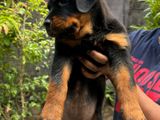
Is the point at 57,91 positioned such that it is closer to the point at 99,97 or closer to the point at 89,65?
the point at 89,65

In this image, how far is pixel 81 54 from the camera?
2807mm

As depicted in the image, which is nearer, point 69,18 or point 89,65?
point 69,18

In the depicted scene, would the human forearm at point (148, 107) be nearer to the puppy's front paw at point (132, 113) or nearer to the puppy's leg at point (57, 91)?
the puppy's front paw at point (132, 113)

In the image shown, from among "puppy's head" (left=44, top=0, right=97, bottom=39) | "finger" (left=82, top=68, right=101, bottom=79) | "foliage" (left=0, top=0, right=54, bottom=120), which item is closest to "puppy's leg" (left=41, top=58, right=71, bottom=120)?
"finger" (left=82, top=68, right=101, bottom=79)

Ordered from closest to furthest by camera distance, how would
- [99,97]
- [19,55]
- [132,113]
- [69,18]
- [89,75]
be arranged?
[69,18] → [132,113] → [89,75] → [99,97] → [19,55]

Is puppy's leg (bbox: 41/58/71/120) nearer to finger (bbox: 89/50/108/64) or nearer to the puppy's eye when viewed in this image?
finger (bbox: 89/50/108/64)

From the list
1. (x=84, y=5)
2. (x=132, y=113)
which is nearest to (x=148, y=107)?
(x=132, y=113)

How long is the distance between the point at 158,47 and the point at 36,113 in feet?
7.88

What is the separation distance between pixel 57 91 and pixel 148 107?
0.56 m

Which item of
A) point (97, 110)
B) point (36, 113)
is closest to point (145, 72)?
point (97, 110)

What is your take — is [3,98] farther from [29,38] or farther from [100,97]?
[100,97]

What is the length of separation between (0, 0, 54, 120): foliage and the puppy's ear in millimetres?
1452

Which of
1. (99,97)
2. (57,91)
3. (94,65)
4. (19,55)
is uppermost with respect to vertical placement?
(94,65)

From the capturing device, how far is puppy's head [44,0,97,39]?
2.45 meters
